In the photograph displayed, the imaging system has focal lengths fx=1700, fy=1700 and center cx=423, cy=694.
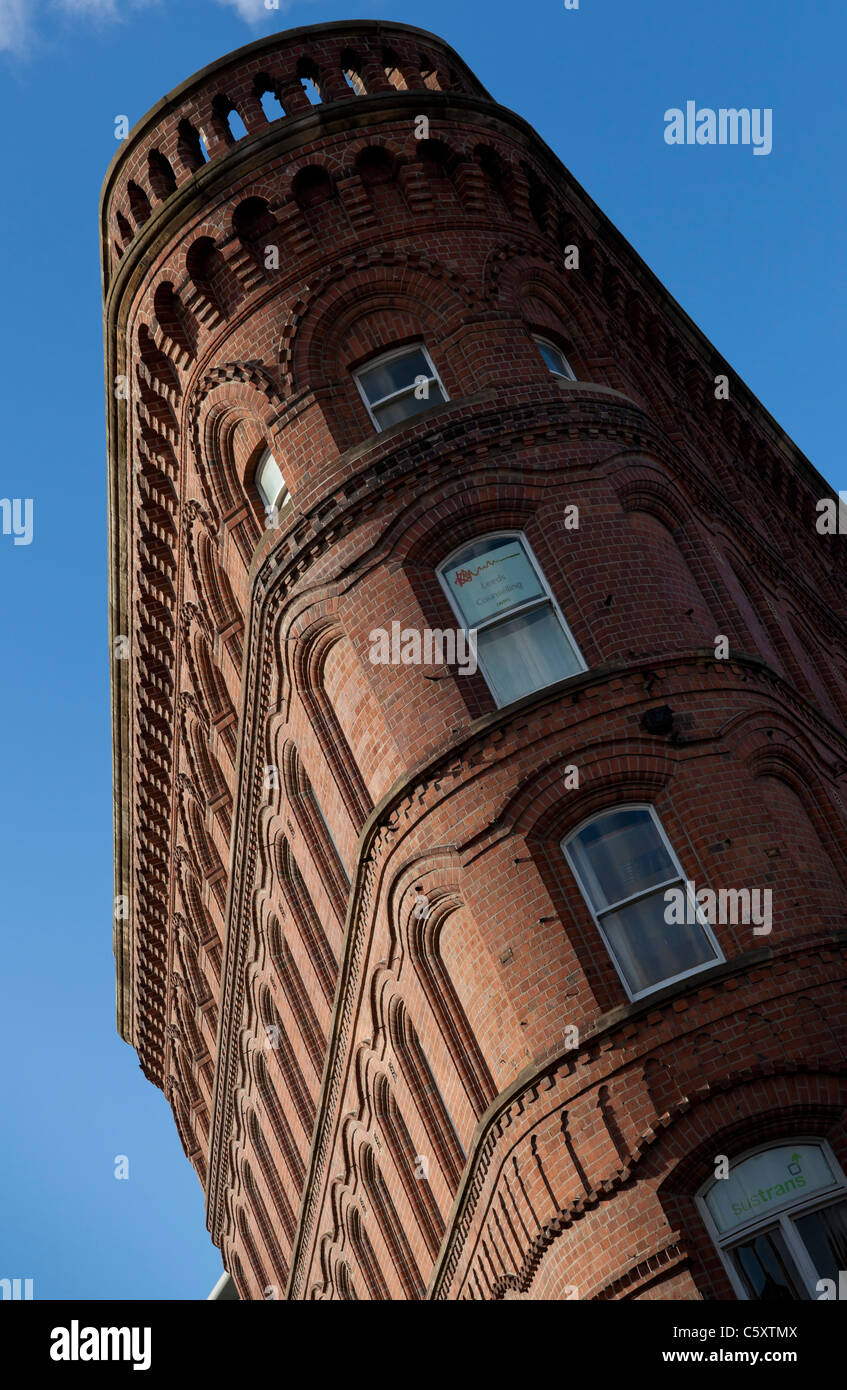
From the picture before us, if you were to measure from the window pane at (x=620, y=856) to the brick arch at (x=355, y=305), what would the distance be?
7696mm

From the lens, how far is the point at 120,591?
3039 centimetres

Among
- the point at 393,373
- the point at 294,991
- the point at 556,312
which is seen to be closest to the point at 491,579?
the point at 393,373

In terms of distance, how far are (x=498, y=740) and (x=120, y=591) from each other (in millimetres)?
13115

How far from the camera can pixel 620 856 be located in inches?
731

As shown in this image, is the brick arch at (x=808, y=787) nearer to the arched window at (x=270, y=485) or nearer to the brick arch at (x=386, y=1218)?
the arched window at (x=270, y=485)

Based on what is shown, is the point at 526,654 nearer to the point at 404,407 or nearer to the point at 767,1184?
the point at 404,407

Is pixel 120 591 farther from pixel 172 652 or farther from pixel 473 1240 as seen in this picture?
pixel 473 1240

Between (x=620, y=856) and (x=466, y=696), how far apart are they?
2721 mm

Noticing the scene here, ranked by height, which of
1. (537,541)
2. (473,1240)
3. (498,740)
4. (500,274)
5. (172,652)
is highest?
(172,652)

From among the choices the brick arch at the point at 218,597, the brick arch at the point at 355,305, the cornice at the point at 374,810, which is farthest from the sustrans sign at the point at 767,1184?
the brick arch at the point at 218,597

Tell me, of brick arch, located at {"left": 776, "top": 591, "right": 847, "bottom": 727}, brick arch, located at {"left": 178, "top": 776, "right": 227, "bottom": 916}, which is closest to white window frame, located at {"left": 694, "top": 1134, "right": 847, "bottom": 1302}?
brick arch, located at {"left": 776, "top": 591, "right": 847, "bottom": 727}

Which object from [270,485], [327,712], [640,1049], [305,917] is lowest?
[640,1049]
